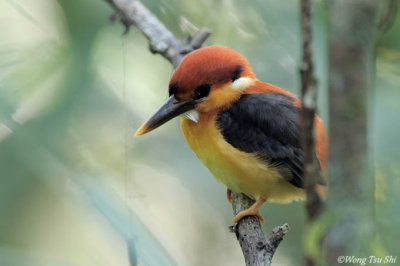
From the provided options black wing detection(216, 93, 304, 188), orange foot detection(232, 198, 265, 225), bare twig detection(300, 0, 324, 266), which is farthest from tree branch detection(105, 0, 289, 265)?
bare twig detection(300, 0, 324, 266)

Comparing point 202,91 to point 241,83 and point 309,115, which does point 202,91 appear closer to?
point 241,83

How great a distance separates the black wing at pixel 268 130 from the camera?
2781mm

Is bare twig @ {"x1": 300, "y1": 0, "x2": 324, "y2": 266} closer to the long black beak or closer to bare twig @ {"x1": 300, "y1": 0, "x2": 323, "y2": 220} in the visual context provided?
bare twig @ {"x1": 300, "y1": 0, "x2": 323, "y2": 220}

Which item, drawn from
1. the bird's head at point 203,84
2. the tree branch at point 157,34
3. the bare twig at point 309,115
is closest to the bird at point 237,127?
the bird's head at point 203,84

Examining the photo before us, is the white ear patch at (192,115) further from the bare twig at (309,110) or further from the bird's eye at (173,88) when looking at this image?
the bare twig at (309,110)

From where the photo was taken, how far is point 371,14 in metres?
1.02

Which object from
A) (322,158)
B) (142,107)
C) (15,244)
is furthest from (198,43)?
(15,244)

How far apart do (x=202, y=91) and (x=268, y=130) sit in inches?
14.7

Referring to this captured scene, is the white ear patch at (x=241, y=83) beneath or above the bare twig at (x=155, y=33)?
beneath

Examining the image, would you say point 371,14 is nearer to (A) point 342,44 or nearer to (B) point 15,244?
(A) point 342,44

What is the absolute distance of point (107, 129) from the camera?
3492mm

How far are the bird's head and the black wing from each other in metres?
0.09

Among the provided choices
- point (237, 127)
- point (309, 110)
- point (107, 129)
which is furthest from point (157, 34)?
point (309, 110)

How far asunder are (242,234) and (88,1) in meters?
1.48
